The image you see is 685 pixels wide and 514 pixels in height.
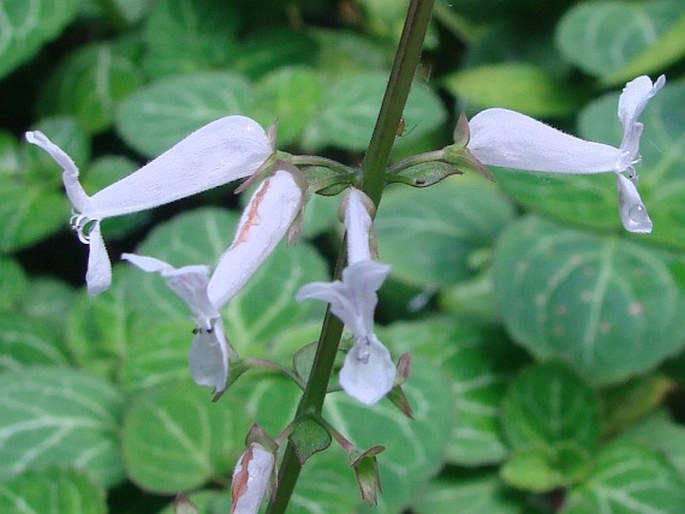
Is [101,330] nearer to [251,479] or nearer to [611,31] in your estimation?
[251,479]

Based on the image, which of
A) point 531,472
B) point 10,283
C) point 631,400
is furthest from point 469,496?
point 10,283

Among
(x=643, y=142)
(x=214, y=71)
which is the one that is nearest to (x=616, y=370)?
(x=643, y=142)

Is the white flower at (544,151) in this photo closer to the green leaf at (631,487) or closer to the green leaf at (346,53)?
the green leaf at (631,487)

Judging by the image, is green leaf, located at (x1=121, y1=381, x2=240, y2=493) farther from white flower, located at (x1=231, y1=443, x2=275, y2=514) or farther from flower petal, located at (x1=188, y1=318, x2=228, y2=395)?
flower petal, located at (x1=188, y1=318, x2=228, y2=395)

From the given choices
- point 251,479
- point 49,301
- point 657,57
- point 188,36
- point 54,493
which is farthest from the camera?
point 188,36

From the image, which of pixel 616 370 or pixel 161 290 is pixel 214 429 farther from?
pixel 616 370

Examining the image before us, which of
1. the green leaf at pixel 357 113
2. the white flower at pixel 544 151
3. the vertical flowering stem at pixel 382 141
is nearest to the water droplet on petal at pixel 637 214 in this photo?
the white flower at pixel 544 151

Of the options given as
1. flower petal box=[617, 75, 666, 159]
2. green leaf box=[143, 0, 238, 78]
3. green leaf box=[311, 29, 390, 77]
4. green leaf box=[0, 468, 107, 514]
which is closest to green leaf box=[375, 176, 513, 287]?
green leaf box=[311, 29, 390, 77]
